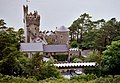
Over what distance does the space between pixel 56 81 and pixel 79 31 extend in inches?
690

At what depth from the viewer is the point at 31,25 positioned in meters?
24.1

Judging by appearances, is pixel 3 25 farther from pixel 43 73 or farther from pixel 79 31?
pixel 79 31

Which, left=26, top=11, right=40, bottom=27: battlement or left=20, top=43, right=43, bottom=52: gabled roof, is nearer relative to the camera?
left=20, top=43, right=43, bottom=52: gabled roof

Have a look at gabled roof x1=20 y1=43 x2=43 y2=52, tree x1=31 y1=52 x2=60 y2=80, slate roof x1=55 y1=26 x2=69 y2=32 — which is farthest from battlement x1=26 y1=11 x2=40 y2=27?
tree x1=31 y1=52 x2=60 y2=80

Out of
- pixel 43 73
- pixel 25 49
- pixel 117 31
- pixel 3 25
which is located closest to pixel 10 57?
pixel 43 73

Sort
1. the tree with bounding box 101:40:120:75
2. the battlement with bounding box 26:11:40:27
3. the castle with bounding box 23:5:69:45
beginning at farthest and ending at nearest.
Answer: the battlement with bounding box 26:11:40:27 → the castle with bounding box 23:5:69:45 → the tree with bounding box 101:40:120:75

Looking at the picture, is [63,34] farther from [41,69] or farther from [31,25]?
[41,69]

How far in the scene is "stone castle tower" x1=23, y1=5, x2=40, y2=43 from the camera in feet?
78.0

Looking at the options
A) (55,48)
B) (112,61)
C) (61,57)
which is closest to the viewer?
(112,61)

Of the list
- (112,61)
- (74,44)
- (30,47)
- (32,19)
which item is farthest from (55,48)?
(112,61)

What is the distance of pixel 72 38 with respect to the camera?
28672 millimetres

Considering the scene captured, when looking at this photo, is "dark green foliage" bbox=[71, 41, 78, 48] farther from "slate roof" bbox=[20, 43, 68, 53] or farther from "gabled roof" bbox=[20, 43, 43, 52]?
"gabled roof" bbox=[20, 43, 43, 52]

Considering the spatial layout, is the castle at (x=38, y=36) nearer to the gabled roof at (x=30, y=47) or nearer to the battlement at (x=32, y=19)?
the battlement at (x=32, y=19)

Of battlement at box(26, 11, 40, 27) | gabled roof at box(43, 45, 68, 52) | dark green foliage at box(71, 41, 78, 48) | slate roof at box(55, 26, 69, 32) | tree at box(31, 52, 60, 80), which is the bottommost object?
tree at box(31, 52, 60, 80)
